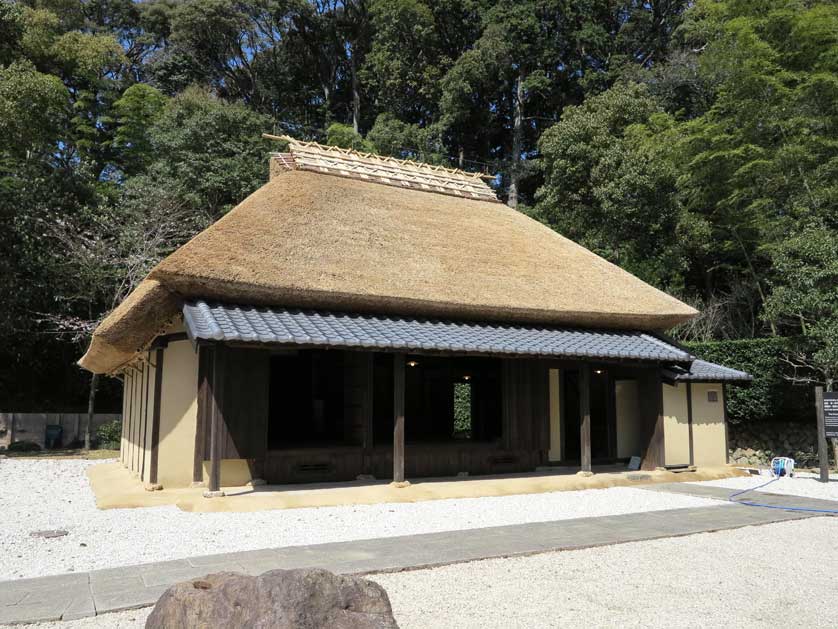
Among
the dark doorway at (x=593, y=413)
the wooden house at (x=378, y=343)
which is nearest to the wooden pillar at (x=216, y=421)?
the wooden house at (x=378, y=343)

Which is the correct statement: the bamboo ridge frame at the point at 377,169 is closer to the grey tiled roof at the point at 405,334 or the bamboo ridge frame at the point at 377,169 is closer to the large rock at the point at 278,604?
the grey tiled roof at the point at 405,334

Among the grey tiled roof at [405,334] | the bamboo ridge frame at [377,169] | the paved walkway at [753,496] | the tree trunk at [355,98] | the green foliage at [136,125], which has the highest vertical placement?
the tree trunk at [355,98]

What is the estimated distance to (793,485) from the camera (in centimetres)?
1030

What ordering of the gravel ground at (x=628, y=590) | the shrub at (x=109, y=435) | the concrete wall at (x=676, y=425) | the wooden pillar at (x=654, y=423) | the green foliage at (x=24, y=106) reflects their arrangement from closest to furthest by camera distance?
the gravel ground at (x=628, y=590), the wooden pillar at (x=654, y=423), the concrete wall at (x=676, y=425), the green foliage at (x=24, y=106), the shrub at (x=109, y=435)

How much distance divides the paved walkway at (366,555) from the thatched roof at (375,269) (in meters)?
3.95

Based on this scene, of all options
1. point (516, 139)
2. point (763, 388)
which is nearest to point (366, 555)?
point (763, 388)

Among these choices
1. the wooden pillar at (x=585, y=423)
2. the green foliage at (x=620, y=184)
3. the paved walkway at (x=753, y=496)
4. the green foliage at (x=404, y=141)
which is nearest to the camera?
the paved walkway at (x=753, y=496)

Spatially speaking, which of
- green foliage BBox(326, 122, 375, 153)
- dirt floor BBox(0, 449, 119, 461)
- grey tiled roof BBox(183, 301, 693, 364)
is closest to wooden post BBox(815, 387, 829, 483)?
grey tiled roof BBox(183, 301, 693, 364)

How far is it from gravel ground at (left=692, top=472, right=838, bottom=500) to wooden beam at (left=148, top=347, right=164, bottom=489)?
28.4 ft

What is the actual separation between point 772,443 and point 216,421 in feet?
45.4

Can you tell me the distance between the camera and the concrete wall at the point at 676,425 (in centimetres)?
1136

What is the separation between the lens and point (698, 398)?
38.5ft

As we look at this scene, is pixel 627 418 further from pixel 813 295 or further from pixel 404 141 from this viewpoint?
pixel 404 141

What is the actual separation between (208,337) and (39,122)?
1451 cm
